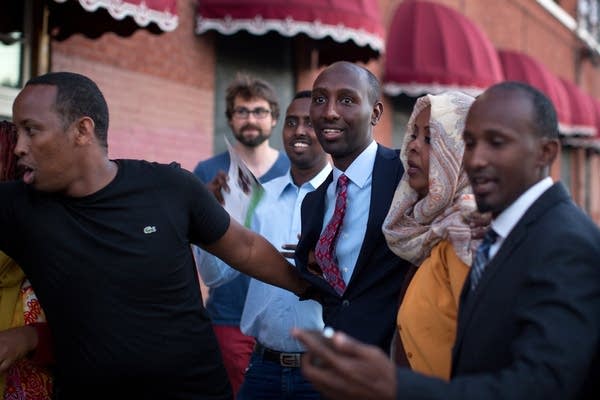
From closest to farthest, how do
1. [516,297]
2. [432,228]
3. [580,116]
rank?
[516,297] < [432,228] < [580,116]

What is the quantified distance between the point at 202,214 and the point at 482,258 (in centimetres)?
119

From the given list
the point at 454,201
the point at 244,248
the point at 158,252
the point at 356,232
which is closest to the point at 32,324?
the point at 158,252

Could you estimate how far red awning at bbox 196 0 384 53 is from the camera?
7234 millimetres

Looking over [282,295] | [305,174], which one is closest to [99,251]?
[282,295]

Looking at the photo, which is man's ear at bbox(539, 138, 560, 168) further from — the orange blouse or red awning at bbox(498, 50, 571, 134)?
red awning at bbox(498, 50, 571, 134)

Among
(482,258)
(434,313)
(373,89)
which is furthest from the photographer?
(373,89)

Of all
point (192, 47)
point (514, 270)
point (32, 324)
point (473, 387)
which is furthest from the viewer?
point (192, 47)

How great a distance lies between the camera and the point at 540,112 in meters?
1.89

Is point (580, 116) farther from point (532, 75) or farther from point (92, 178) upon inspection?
point (92, 178)

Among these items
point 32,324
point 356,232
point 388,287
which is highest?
point 356,232

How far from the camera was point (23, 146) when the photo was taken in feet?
8.70

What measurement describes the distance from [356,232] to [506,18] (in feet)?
42.0

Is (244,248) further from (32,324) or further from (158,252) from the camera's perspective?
(32,324)

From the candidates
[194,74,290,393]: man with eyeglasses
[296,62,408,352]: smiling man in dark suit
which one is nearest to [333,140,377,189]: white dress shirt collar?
[296,62,408,352]: smiling man in dark suit
